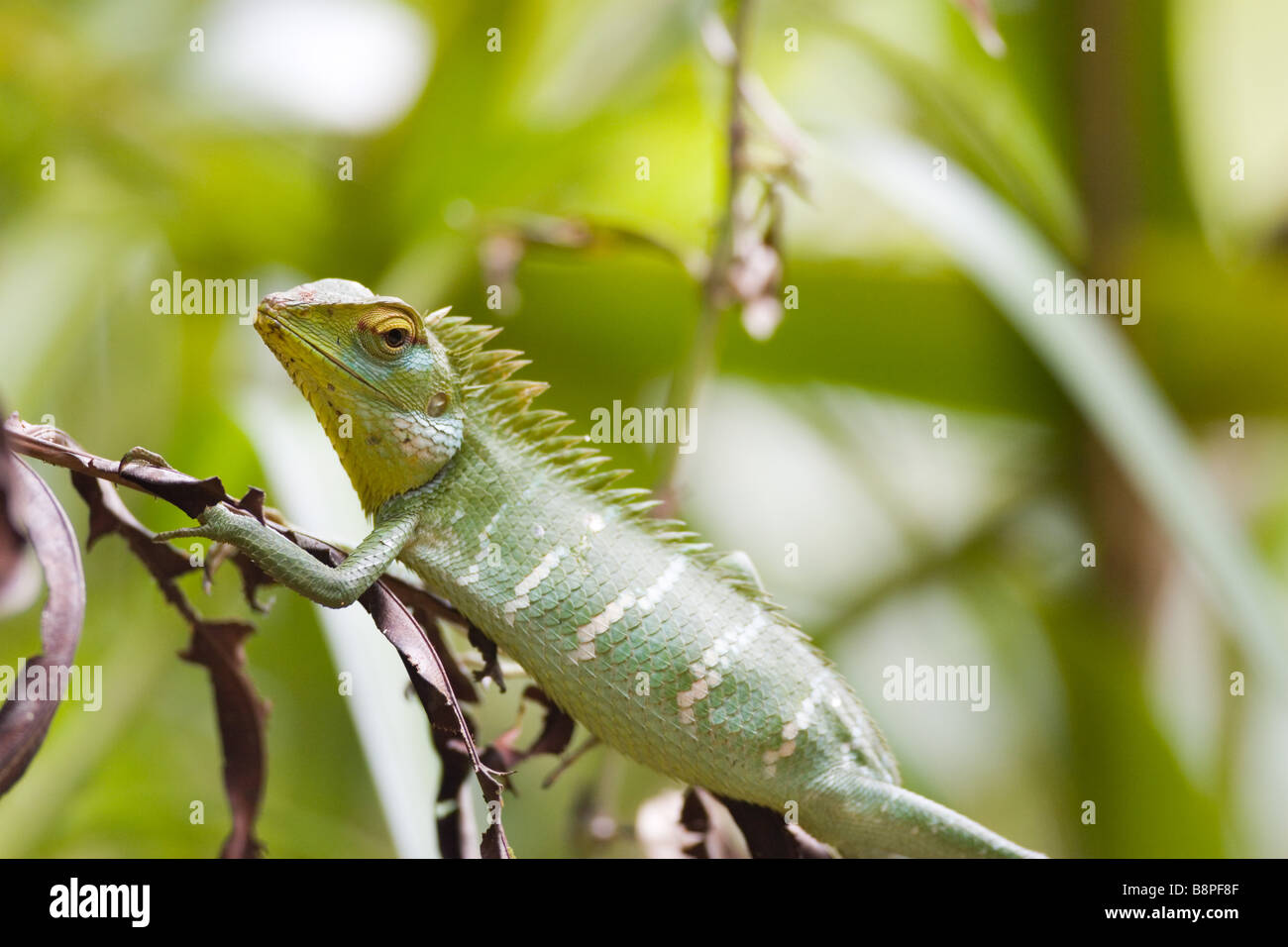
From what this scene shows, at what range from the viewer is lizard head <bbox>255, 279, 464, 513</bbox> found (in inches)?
50.3

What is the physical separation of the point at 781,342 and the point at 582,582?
4.24ft

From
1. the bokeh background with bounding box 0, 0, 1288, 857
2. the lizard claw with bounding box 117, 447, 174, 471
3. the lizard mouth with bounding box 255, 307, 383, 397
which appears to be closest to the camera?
the lizard claw with bounding box 117, 447, 174, 471

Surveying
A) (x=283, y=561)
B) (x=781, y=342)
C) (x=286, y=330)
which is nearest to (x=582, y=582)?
(x=283, y=561)

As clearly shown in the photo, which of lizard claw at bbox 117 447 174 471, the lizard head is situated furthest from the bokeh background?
lizard claw at bbox 117 447 174 471

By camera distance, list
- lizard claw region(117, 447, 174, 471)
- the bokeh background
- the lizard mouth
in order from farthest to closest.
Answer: the bokeh background, the lizard mouth, lizard claw region(117, 447, 174, 471)

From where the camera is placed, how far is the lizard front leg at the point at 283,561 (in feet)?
3.59

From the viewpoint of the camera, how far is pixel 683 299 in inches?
92.9

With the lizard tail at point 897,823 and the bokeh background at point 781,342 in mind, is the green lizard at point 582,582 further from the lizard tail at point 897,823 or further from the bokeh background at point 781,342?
the bokeh background at point 781,342

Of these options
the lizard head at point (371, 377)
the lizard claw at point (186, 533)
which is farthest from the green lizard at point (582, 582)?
the lizard claw at point (186, 533)

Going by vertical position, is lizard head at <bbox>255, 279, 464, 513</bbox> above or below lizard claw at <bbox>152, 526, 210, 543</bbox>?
above

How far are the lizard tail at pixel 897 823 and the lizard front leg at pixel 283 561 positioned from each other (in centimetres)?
62

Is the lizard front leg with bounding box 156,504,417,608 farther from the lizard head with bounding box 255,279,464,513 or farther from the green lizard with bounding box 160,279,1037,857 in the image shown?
the lizard head with bounding box 255,279,464,513

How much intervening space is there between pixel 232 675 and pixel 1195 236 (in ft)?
8.81
